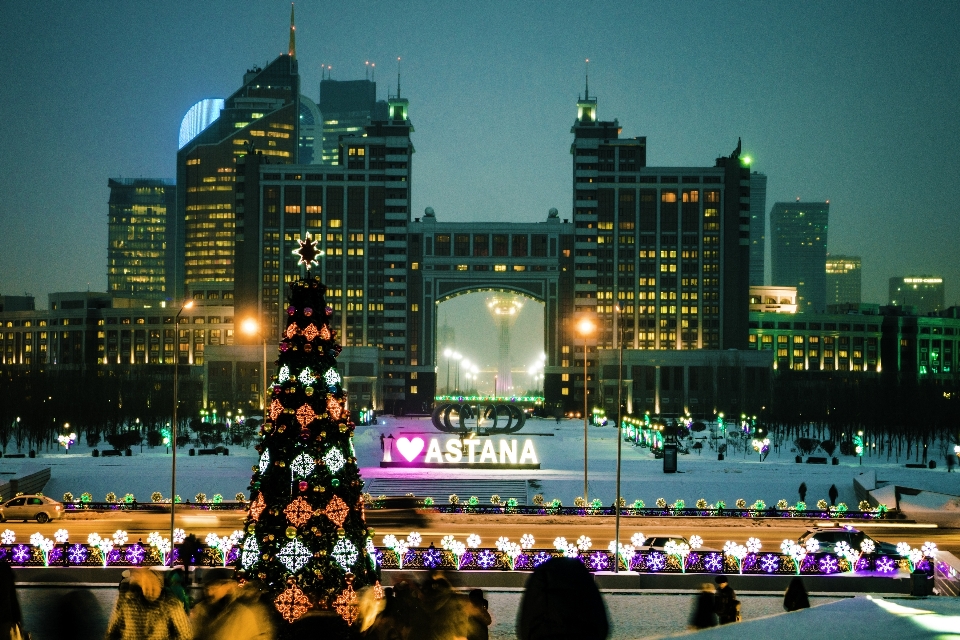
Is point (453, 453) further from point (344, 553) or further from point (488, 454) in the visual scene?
point (344, 553)

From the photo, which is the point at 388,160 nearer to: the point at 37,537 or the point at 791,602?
the point at 37,537

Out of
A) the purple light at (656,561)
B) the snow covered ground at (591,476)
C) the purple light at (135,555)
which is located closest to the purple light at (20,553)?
the purple light at (135,555)

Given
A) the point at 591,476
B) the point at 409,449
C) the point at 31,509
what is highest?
the point at 409,449

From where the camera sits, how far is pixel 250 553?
17.9 meters

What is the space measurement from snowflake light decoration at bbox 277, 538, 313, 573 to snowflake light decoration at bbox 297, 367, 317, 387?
3.08 m

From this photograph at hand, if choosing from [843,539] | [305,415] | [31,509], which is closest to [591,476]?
[843,539]

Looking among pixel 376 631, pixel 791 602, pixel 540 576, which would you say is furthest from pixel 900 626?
pixel 791 602

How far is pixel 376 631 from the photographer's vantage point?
1308cm

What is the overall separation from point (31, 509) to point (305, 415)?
26632 mm

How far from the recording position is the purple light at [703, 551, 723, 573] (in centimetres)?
2661

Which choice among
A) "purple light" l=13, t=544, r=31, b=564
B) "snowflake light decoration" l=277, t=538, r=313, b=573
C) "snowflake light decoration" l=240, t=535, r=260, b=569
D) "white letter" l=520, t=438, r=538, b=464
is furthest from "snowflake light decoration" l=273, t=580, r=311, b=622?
"white letter" l=520, t=438, r=538, b=464

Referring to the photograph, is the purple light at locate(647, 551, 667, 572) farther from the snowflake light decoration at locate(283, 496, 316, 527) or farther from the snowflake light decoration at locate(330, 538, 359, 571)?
the snowflake light decoration at locate(283, 496, 316, 527)

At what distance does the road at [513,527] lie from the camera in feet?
116

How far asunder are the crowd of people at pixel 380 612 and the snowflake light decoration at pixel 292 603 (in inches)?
61.1
